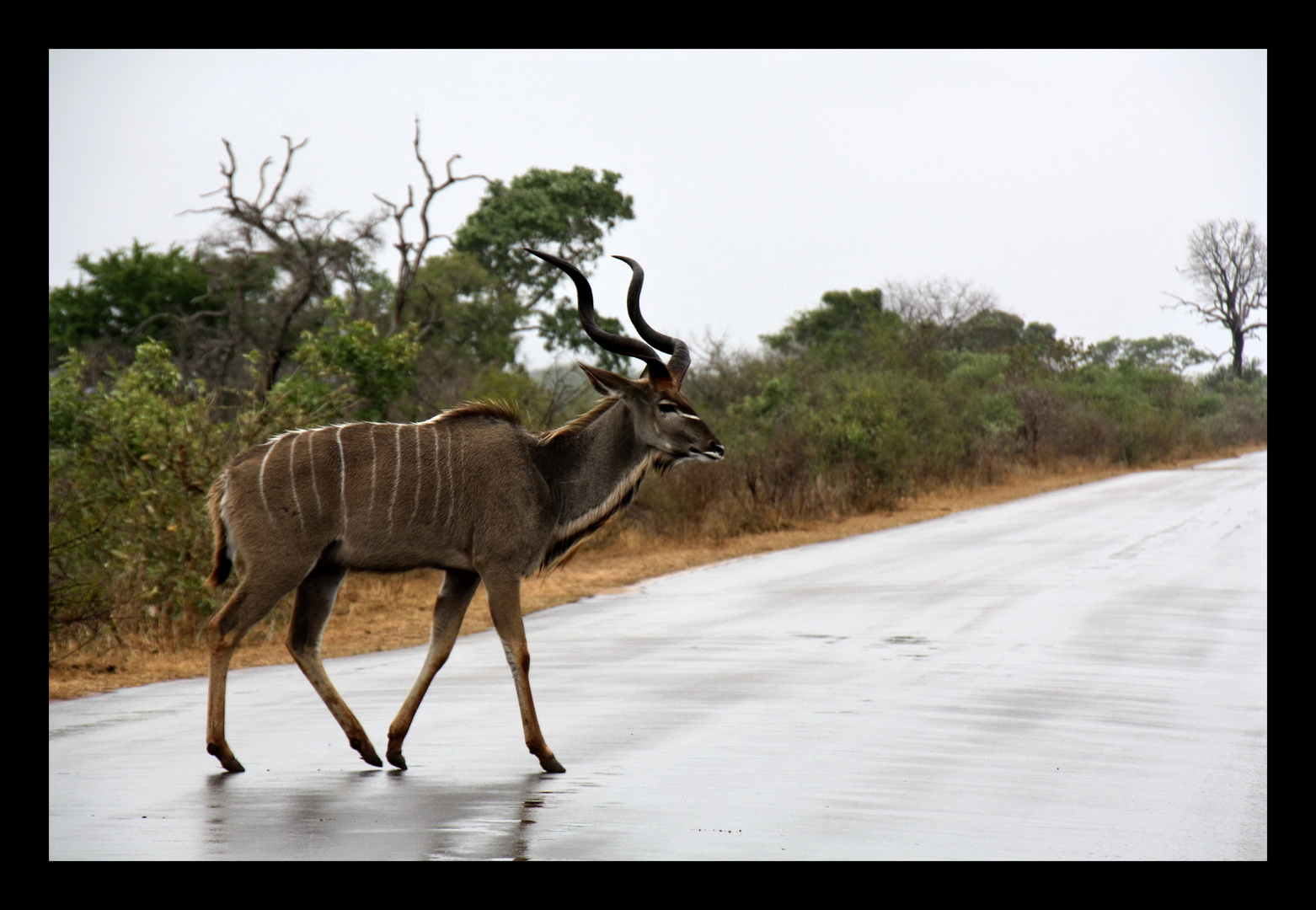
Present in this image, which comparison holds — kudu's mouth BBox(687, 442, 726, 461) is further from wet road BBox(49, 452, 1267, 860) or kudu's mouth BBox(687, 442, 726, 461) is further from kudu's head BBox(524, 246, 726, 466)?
wet road BBox(49, 452, 1267, 860)

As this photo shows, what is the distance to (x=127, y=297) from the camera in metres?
32.5

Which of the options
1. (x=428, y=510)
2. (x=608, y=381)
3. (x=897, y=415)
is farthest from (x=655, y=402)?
(x=897, y=415)

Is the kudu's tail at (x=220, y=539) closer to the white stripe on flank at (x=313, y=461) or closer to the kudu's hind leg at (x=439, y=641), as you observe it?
the white stripe on flank at (x=313, y=461)

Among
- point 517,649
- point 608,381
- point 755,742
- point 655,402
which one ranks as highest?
point 608,381

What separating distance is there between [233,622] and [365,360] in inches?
413

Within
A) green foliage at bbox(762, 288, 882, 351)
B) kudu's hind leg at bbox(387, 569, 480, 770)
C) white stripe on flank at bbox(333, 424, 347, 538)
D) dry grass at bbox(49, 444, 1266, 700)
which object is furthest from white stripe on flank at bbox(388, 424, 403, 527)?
green foliage at bbox(762, 288, 882, 351)

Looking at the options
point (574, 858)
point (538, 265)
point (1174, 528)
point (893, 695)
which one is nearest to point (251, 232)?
point (538, 265)

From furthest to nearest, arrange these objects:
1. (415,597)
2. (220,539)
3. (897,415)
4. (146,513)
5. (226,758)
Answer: (897,415)
(415,597)
(146,513)
(220,539)
(226,758)

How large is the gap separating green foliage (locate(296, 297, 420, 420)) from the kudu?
376 inches

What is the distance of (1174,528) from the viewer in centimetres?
2161

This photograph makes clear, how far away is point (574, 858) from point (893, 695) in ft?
14.1

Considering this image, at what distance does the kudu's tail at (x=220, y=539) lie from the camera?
6.94 m

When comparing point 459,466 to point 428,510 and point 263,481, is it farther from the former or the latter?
point 263,481

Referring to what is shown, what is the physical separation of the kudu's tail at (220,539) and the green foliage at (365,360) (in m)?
9.55
